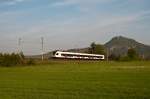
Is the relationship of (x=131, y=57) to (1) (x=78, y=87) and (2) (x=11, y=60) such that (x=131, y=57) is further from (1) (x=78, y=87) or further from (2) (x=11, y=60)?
(1) (x=78, y=87)

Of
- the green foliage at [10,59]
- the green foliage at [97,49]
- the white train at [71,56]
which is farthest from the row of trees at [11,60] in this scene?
the green foliage at [97,49]

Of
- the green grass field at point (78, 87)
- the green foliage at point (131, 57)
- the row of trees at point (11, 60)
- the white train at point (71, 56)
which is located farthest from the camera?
the green foliage at point (131, 57)

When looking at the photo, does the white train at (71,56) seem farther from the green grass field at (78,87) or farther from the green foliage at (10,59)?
the green grass field at (78,87)

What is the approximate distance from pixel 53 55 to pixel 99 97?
9065cm

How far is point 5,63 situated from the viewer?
325 feet

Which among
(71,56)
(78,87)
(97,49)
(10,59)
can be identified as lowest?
(78,87)

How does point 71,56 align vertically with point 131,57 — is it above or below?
above

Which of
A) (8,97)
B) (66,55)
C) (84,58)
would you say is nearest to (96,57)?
(84,58)

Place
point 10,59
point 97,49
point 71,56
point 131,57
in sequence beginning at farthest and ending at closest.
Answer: point 97,49 → point 131,57 → point 71,56 → point 10,59

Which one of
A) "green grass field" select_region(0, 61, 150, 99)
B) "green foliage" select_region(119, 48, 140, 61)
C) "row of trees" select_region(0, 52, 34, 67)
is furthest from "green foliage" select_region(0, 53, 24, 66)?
"green grass field" select_region(0, 61, 150, 99)

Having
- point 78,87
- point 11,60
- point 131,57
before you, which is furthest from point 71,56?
point 78,87

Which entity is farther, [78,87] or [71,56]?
[71,56]

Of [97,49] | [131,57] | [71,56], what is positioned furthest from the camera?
[97,49]

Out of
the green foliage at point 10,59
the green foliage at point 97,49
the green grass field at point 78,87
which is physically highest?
the green foliage at point 97,49
